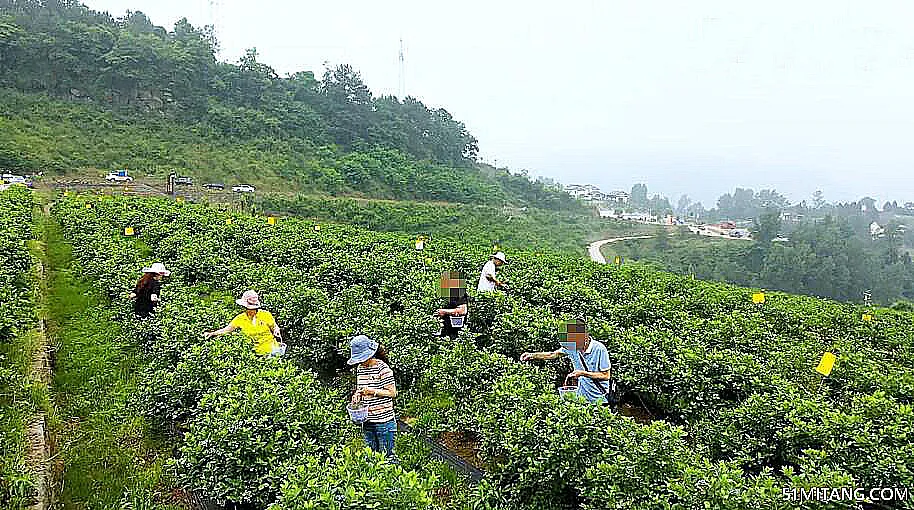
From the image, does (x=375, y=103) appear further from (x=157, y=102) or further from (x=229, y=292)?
(x=229, y=292)

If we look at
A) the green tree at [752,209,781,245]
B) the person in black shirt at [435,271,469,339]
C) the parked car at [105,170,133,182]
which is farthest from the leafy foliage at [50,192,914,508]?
the green tree at [752,209,781,245]

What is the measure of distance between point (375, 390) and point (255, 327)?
215 centimetres

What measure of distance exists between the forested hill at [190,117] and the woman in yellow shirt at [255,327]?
35.4 m

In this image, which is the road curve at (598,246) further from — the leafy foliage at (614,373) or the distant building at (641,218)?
the leafy foliage at (614,373)

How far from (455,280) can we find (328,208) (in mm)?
31429

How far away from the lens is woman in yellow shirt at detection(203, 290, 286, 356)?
6.68 meters

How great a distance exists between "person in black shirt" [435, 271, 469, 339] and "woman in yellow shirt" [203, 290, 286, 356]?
228 cm

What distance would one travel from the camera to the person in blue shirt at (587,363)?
18.7ft

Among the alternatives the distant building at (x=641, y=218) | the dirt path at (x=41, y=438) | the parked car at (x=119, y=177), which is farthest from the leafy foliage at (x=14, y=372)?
the distant building at (x=641, y=218)

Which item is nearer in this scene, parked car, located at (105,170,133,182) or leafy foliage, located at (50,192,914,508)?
leafy foliage, located at (50,192,914,508)

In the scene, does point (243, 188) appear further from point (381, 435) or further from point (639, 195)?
point (639, 195)

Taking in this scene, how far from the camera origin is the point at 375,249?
15.4 m

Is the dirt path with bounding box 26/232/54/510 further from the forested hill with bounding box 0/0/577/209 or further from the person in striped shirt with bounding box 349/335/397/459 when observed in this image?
the forested hill with bounding box 0/0/577/209

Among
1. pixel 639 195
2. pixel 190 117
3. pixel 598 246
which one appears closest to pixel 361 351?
pixel 190 117
